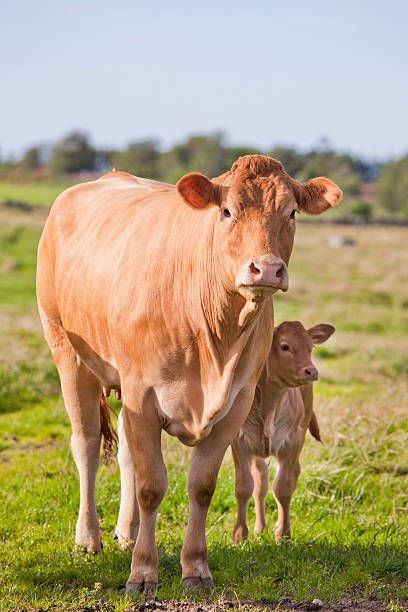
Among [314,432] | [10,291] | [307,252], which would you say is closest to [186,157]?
[307,252]

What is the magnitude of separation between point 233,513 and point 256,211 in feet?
11.3

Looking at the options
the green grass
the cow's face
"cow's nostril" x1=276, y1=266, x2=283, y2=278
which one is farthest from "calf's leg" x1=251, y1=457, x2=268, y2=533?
the green grass

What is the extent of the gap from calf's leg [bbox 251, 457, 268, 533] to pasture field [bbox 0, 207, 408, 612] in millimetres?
275

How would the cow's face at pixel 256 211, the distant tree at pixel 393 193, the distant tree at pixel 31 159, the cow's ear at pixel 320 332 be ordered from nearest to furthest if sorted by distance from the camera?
the cow's face at pixel 256 211
the cow's ear at pixel 320 332
the distant tree at pixel 393 193
the distant tree at pixel 31 159

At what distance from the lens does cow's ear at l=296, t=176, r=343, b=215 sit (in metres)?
5.23

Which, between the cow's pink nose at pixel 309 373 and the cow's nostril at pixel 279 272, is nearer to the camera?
the cow's nostril at pixel 279 272

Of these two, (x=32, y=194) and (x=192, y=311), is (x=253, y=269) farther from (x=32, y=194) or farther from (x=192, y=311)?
(x=32, y=194)

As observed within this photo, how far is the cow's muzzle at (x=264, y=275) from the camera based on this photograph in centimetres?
467

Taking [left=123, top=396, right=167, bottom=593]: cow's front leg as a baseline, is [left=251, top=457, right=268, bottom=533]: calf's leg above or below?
below

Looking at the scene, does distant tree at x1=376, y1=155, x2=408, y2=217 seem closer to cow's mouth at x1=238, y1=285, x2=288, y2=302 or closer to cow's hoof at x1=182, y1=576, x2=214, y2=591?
cow's hoof at x1=182, y1=576, x2=214, y2=591

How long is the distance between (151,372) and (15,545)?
74.6 inches

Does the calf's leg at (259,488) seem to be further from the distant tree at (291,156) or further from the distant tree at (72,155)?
the distant tree at (72,155)

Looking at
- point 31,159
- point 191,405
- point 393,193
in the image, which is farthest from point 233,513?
point 31,159

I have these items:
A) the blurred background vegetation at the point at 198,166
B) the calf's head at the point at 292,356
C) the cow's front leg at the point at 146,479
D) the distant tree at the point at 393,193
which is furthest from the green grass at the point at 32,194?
the cow's front leg at the point at 146,479
